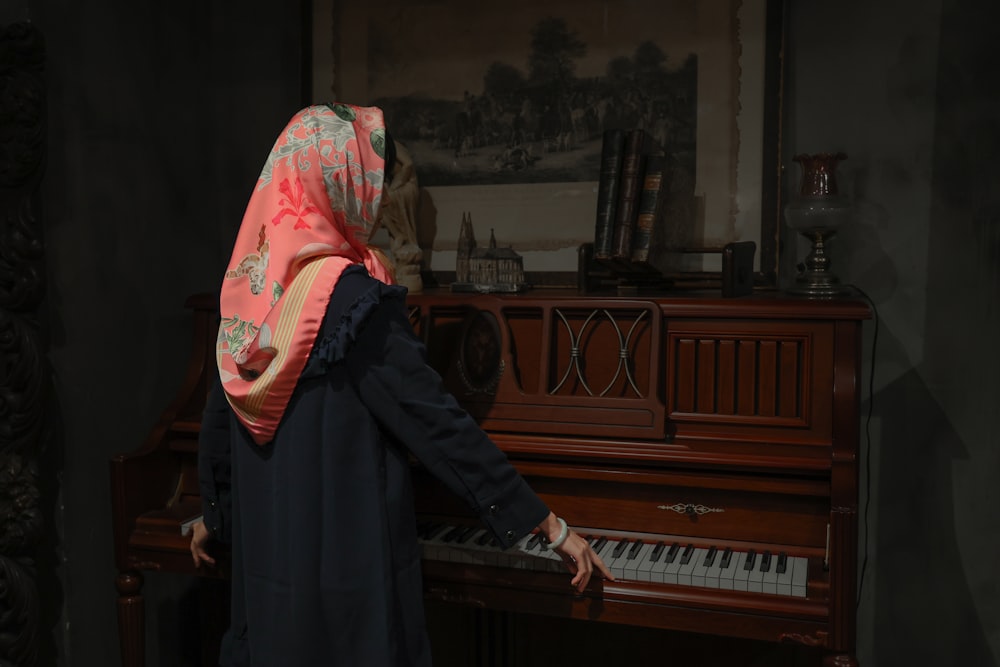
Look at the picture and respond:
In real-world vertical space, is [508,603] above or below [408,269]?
below

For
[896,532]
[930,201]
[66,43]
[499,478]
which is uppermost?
[66,43]

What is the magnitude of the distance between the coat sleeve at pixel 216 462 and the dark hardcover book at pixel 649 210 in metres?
1.03

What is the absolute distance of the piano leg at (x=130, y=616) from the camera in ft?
7.25

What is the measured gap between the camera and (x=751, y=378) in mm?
2006

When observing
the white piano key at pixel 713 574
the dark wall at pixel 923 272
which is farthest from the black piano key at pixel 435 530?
the dark wall at pixel 923 272

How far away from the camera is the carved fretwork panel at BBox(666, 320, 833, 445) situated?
1938 millimetres

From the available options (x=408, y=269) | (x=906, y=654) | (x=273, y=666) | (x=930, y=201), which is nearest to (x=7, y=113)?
(x=408, y=269)

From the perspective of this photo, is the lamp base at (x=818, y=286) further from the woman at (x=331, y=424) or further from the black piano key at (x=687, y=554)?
the woman at (x=331, y=424)

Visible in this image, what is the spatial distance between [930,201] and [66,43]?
2.35 metres

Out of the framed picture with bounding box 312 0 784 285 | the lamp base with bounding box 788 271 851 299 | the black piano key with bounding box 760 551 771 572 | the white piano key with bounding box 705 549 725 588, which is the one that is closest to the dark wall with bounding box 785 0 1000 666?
the framed picture with bounding box 312 0 784 285

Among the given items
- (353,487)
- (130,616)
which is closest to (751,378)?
(353,487)

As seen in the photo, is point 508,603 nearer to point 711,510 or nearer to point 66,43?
point 711,510

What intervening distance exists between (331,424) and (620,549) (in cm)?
71

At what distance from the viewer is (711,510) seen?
193 centimetres
